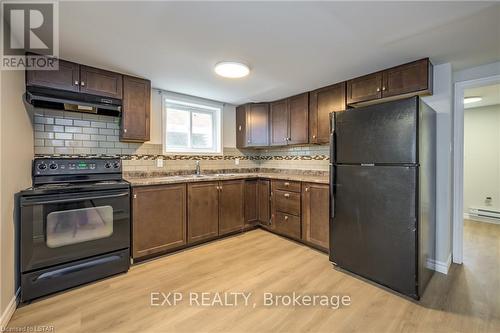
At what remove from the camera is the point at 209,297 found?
6.37 ft

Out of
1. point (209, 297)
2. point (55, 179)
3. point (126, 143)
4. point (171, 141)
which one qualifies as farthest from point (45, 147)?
point (209, 297)

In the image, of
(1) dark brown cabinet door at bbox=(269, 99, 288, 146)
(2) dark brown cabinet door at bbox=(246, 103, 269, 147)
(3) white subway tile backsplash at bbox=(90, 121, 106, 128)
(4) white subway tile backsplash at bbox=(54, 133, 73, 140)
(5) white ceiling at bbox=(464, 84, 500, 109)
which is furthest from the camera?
(2) dark brown cabinet door at bbox=(246, 103, 269, 147)

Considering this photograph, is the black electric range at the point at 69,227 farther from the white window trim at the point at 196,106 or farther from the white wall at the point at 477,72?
the white wall at the point at 477,72

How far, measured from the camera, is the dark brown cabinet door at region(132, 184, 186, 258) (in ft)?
8.21

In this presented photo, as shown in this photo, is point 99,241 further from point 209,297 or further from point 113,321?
point 209,297

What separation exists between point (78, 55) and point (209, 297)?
257cm

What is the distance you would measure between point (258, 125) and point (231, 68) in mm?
1723

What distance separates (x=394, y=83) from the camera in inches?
95.0

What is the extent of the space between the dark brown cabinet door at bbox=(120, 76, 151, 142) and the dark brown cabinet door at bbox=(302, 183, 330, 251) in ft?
7.25

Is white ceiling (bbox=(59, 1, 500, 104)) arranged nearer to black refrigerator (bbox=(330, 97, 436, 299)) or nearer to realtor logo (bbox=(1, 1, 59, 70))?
realtor logo (bbox=(1, 1, 59, 70))

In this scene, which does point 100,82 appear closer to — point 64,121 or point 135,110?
point 135,110

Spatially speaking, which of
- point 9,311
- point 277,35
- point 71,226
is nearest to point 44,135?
point 71,226

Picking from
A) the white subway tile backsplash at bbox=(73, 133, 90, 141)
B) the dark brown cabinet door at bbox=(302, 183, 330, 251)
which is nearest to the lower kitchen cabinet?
the dark brown cabinet door at bbox=(302, 183, 330, 251)

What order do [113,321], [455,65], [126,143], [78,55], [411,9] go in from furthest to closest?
[126,143], [455,65], [78,55], [113,321], [411,9]
